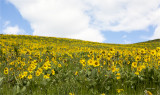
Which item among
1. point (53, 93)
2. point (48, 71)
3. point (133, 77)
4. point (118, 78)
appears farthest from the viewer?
point (48, 71)

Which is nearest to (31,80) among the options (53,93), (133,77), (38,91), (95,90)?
(38,91)

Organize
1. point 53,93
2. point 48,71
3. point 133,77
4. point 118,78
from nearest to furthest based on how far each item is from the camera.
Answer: point 53,93 → point 118,78 → point 133,77 → point 48,71

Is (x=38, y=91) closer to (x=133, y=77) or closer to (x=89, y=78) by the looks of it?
(x=89, y=78)

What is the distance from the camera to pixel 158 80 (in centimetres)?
461

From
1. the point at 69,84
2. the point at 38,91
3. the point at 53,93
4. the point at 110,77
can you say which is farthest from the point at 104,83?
the point at 38,91

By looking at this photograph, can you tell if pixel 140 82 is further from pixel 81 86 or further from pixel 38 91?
pixel 38 91

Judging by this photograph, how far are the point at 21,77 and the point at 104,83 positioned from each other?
2320 mm

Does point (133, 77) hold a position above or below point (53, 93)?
above

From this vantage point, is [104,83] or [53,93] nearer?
[53,93]

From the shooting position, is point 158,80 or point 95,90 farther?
point 158,80

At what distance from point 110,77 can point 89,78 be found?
59cm

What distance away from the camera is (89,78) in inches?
184

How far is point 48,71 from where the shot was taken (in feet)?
18.2

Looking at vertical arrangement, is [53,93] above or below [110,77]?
below
